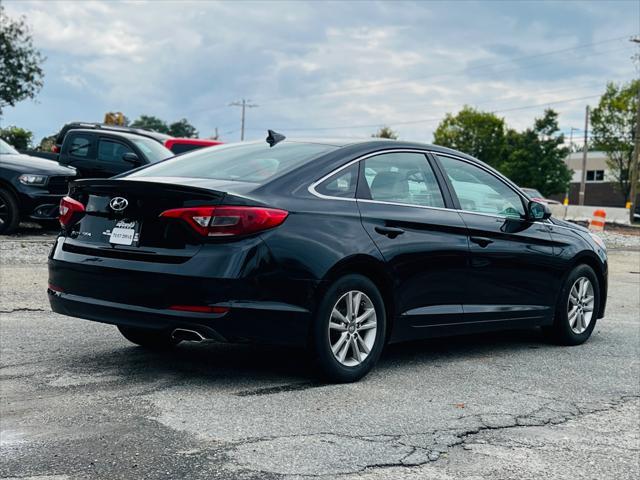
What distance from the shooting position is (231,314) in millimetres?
5074

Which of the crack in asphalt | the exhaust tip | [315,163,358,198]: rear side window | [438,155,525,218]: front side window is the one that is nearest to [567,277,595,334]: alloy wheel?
[438,155,525,218]: front side window

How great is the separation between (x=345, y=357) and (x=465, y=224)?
5.02 feet

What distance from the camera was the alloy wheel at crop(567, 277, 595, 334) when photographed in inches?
300

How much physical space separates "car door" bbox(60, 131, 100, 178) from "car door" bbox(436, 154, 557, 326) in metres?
10.8

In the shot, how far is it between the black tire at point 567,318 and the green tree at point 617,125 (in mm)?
67720

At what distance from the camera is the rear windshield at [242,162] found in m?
5.68

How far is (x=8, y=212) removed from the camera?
550 inches

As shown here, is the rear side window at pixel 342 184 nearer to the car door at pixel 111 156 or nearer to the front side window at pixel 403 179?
the front side window at pixel 403 179

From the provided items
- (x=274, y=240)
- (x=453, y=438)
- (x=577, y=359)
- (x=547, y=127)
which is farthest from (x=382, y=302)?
(x=547, y=127)

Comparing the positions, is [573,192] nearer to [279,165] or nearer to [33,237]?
[33,237]

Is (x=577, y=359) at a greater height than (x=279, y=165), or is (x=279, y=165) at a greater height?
(x=279, y=165)

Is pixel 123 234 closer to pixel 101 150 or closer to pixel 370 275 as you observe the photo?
pixel 370 275

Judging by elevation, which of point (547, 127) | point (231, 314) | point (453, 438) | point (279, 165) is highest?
point (547, 127)

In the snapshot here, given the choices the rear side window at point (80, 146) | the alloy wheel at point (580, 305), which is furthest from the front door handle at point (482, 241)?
the rear side window at point (80, 146)
